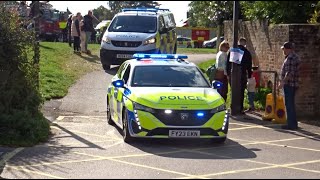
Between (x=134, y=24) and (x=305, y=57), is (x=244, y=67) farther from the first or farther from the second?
(x=134, y=24)

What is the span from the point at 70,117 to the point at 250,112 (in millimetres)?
4198

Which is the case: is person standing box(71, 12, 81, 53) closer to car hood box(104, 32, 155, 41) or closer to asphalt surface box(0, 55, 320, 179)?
car hood box(104, 32, 155, 41)

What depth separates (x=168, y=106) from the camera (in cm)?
1110

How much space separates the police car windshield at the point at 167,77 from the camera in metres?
12.3

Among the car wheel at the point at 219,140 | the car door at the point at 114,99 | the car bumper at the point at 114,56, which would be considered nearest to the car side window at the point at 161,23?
the car bumper at the point at 114,56

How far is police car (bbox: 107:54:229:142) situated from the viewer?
11.1 meters

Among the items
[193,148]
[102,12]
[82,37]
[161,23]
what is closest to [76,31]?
[82,37]

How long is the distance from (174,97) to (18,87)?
3.15 meters

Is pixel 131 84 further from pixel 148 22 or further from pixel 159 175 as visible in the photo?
pixel 148 22

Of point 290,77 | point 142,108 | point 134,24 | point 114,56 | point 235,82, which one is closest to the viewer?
point 142,108

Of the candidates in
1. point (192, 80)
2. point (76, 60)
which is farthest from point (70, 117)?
point (76, 60)

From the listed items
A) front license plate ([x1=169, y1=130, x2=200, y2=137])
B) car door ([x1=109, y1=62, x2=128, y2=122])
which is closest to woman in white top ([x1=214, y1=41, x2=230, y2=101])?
car door ([x1=109, y1=62, x2=128, y2=122])

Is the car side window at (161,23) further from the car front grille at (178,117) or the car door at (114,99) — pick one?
the car front grille at (178,117)

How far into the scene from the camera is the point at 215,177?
8.77 m
